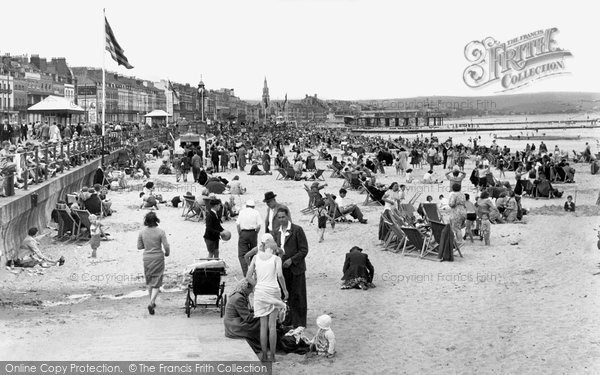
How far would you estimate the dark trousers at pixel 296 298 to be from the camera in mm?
8423

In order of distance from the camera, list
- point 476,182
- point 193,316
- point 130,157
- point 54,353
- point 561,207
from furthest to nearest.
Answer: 1. point 130,157
2. point 476,182
3. point 561,207
4. point 193,316
5. point 54,353

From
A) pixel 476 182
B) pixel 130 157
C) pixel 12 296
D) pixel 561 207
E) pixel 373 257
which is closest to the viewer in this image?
pixel 12 296

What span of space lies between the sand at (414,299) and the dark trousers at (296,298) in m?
0.30

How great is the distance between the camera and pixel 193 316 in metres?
8.98

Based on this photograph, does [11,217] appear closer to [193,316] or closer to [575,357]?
[193,316]

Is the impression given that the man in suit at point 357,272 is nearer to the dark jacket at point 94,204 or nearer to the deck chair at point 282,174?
the dark jacket at point 94,204

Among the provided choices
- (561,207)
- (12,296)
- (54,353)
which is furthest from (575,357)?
(561,207)

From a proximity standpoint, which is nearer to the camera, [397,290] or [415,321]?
[415,321]

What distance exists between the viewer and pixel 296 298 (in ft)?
27.8

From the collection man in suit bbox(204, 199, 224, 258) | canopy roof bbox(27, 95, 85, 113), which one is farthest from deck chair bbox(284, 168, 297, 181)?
man in suit bbox(204, 199, 224, 258)

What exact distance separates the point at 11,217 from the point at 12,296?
11.7ft

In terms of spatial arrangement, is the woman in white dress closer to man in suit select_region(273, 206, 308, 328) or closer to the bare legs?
the bare legs

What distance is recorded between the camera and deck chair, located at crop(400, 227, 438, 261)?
13414 mm

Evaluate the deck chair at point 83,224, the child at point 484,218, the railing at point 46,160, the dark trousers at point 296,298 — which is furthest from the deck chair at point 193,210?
the dark trousers at point 296,298
